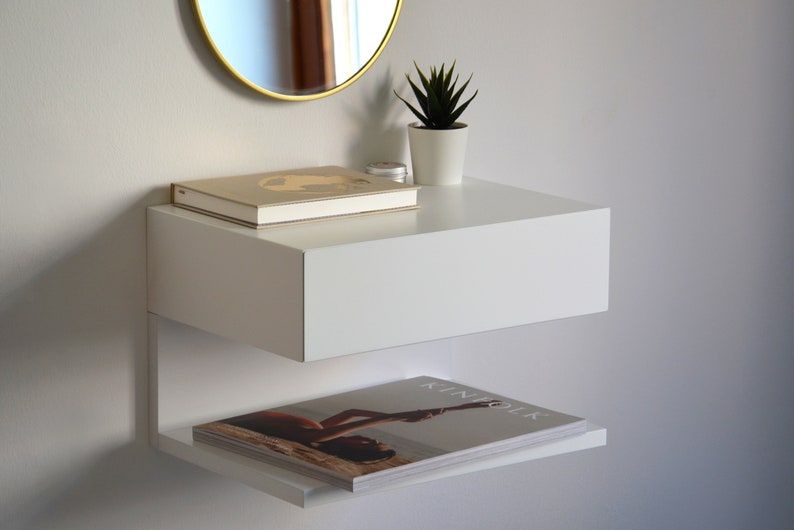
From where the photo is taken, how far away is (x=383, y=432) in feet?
4.56

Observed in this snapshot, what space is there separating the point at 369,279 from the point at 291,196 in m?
0.15

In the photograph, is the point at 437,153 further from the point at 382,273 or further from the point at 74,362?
the point at 74,362

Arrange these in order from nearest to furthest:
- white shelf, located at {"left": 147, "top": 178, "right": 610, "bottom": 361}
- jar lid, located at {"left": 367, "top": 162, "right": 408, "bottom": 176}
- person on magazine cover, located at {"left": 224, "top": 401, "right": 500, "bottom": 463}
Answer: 1. white shelf, located at {"left": 147, "top": 178, "right": 610, "bottom": 361}
2. person on magazine cover, located at {"left": 224, "top": 401, "right": 500, "bottom": 463}
3. jar lid, located at {"left": 367, "top": 162, "right": 408, "bottom": 176}

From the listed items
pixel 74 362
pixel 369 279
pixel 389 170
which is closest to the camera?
pixel 369 279

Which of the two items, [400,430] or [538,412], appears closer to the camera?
[400,430]

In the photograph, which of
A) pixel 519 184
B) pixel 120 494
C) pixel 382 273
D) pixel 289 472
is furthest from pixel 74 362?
pixel 519 184

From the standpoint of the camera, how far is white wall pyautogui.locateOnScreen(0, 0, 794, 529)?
4.41 ft

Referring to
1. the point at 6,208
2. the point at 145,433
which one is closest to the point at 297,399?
the point at 145,433

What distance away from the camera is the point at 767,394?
2.15m

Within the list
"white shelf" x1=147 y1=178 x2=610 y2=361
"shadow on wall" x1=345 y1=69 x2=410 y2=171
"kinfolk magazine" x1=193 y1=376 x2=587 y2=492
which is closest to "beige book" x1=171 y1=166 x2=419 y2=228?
"white shelf" x1=147 y1=178 x2=610 y2=361

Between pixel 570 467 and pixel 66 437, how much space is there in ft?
2.86

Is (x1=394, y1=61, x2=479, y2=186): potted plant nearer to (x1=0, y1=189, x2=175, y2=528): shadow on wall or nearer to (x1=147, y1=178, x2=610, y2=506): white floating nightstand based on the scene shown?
(x1=147, y1=178, x2=610, y2=506): white floating nightstand

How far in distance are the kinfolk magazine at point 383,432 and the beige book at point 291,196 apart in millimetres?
259

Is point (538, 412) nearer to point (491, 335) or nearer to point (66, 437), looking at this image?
point (491, 335)
